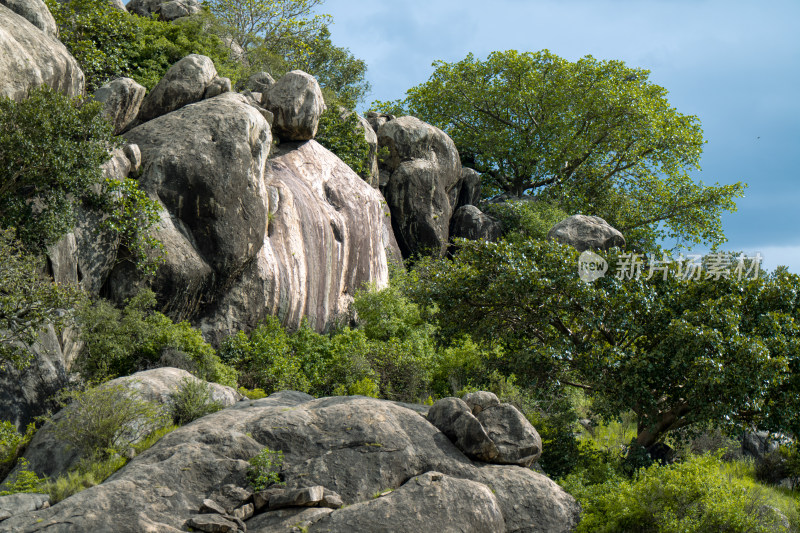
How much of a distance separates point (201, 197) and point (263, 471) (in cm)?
1124

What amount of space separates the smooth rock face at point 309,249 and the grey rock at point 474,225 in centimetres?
724

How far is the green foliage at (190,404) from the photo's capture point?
48.1 ft

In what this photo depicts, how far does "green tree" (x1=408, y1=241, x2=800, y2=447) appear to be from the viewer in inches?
579

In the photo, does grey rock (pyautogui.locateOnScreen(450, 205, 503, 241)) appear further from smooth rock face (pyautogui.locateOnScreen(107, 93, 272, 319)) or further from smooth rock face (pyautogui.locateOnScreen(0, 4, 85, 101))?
smooth rock face (pyautogui.locateOnScreen(0, 4, 85, 101))

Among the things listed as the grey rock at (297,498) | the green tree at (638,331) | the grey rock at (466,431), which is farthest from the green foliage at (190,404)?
the green tree at (638,331)

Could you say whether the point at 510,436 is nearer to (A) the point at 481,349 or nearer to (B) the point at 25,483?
(A) the point at 481,349

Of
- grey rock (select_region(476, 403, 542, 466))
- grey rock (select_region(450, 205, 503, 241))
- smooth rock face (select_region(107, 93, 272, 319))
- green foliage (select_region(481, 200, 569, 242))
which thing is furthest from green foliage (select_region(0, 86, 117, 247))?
green foliage (select_region(481, 200, 569, 242))

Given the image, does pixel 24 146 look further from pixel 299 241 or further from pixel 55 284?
pixel 299 241

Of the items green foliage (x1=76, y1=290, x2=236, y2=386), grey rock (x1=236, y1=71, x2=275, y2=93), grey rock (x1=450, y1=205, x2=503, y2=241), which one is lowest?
green foliage (x1=76, y1=290, x2=236, y2=386)

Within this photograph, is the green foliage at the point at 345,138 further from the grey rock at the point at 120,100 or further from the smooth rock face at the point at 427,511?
the smooth rock face at the point at 427,511

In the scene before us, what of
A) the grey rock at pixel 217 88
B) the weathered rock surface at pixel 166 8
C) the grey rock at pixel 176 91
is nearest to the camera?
the grey rock at pixel 176 91

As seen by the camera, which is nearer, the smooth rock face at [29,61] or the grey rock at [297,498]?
the grey rock at [297,498]

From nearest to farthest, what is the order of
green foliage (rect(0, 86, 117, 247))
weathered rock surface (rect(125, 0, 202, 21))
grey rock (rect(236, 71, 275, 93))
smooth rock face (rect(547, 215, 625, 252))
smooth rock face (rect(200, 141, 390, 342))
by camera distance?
green foliage (rect(0, 86, 117, 247)) → smooth rock face (rect(200, 141, 390, 342)) → grey rock (rect(236, 71, 275, 93)) → smooth rock face (rect(547, 215, 625, 252)) → weathered rock surface (rect(125, 0, 202, 21))

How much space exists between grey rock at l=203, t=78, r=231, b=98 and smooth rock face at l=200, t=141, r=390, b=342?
2.83 meters
